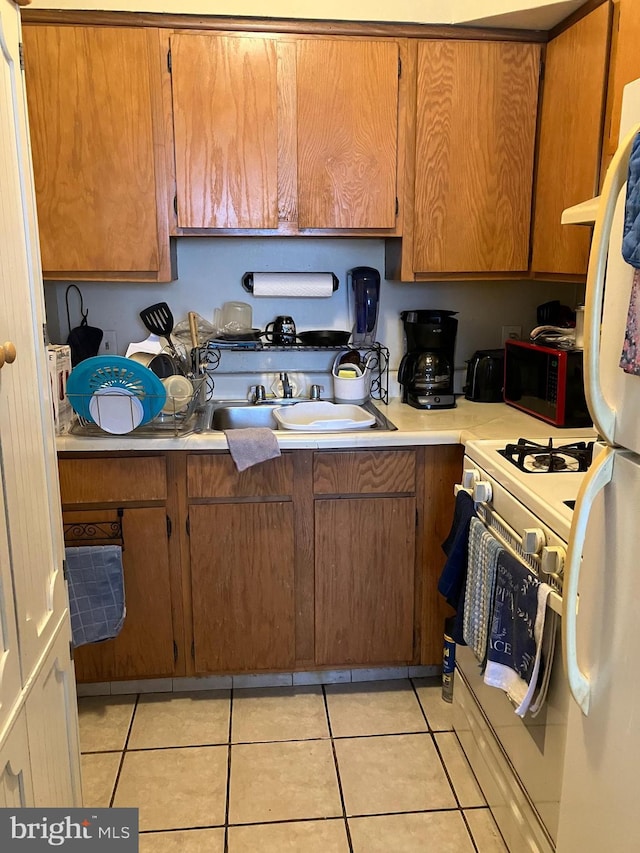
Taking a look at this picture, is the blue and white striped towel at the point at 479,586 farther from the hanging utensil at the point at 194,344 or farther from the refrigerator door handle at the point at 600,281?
the hanging utensil at the point at 194,344

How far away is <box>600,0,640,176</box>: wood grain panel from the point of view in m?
1.76

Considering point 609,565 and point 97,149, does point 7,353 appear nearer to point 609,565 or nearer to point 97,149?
point 609,565

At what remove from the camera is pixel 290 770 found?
1978mm

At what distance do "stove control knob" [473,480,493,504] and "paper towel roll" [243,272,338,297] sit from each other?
109 centimetres

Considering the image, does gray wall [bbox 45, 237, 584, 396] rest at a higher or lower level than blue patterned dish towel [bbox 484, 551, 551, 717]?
higher

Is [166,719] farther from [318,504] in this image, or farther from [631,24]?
[631,24]

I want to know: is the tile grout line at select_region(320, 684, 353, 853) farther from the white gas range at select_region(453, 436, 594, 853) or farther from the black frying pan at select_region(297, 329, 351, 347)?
the black frying pan at select_region(297, 329, 351, 347)

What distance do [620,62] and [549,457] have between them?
107 cm

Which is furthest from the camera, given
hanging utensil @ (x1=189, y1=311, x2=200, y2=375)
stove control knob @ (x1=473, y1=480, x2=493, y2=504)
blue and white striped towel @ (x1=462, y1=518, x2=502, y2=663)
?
hanging utensil @ (x1=189, y1=311, x2=200, y2=375)

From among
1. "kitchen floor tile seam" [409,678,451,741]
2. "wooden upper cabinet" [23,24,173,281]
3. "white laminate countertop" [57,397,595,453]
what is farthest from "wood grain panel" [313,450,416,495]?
"wooden upper cabinet" [23,24,173,281]

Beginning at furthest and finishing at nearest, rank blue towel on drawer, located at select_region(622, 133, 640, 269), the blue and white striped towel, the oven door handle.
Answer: the blue and white striped towel < the oven door handle < blue towel on drawer, located at select_region(622, 133, 640, 269)

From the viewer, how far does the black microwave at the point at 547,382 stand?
7.02 ft

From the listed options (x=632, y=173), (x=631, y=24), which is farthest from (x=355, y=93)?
(x=632, y=173)

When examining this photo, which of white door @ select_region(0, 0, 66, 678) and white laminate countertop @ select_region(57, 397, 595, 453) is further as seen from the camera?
white laminate countertop @ select_region(57, 397, 595, 453)
